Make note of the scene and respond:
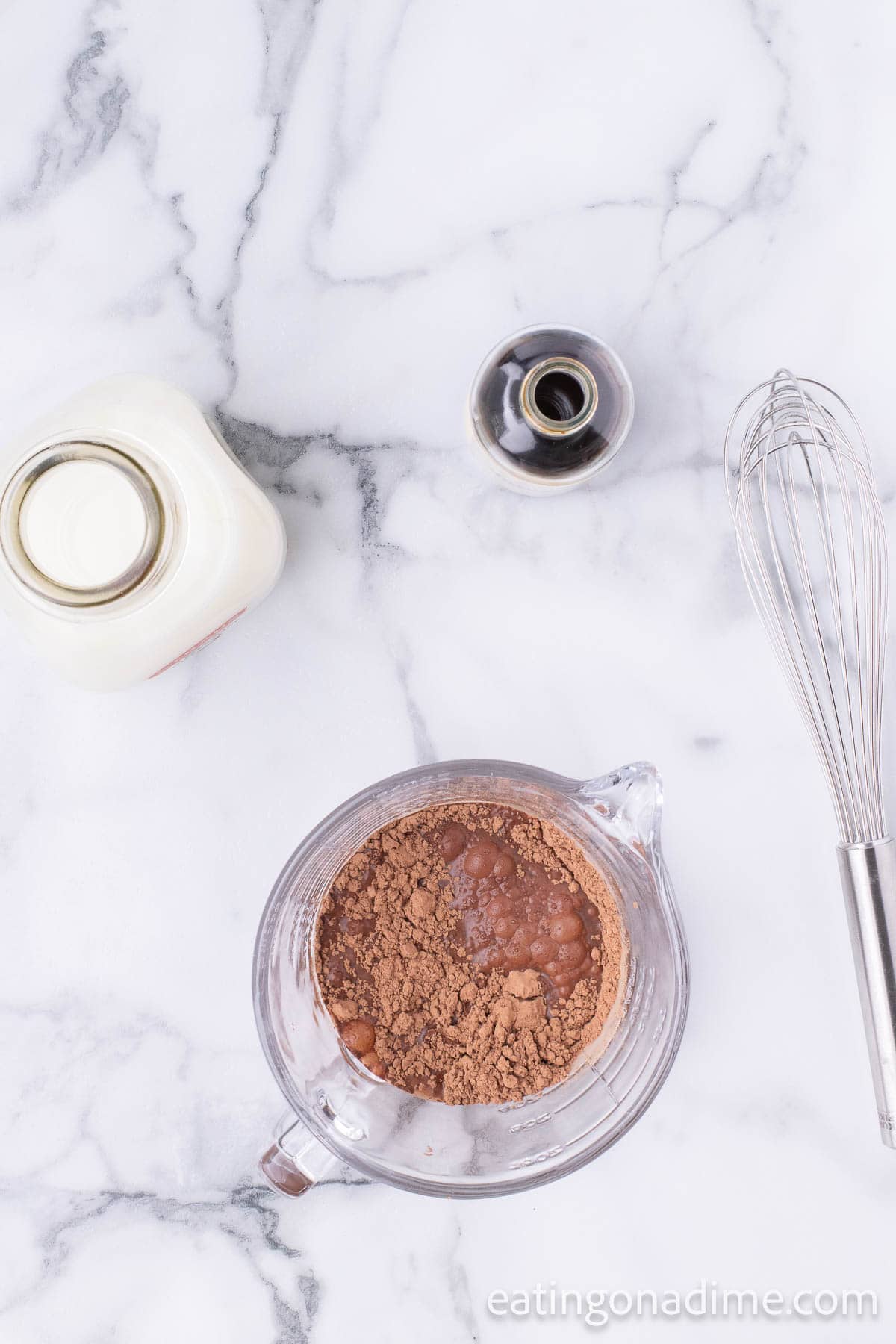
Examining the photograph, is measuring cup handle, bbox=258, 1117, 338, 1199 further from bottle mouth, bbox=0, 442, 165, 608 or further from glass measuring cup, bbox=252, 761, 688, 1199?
bottle mouth, bbox=0, 442, 165, 608

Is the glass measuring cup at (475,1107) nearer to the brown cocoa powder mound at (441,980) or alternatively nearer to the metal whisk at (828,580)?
the brown cocoa powder mound at (441,980)

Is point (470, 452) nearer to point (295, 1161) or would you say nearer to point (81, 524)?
point (81, 524)

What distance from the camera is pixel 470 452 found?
0.82 metres

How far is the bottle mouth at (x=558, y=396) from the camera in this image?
71 centimetres

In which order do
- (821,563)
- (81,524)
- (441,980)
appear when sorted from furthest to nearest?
(821,563), (441,980), (81,524)

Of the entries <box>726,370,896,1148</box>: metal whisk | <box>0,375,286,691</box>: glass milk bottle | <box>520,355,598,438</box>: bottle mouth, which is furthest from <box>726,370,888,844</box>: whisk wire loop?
<box>0,375,286,691</box>: glass milk bottle

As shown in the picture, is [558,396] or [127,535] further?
[558,396]

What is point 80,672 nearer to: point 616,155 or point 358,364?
point 358,364

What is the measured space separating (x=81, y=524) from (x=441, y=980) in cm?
40

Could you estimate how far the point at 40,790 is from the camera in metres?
0.83

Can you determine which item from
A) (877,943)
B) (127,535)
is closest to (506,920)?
(877,943)

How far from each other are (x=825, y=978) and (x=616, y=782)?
27 centimetres

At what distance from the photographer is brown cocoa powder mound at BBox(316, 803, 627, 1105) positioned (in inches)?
28.9

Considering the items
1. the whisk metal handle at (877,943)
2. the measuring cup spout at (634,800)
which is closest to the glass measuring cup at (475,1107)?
the measuring cup spout at (634,800)
